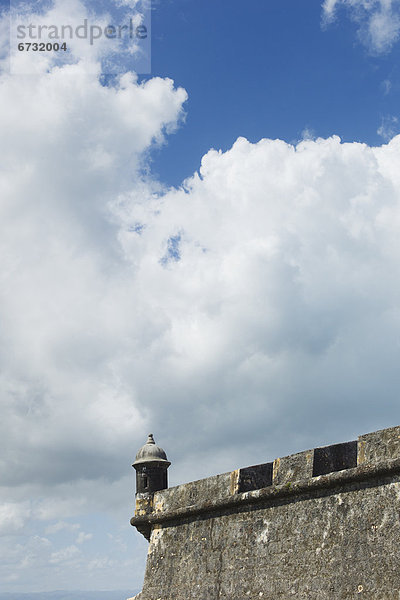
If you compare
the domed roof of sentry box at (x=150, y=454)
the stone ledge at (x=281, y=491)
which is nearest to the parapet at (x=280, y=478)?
the stone ledge at (x=281, y=491)

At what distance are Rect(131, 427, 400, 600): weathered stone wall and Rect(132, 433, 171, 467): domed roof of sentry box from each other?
62cm

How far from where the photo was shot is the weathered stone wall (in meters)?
8.23

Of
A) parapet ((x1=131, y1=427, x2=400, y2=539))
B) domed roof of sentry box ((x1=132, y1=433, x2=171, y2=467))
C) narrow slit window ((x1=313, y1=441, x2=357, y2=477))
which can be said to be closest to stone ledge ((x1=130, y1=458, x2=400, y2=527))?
parapet ((x1=131, y1=427, x2=400, y2=539))

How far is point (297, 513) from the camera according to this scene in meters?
9.40

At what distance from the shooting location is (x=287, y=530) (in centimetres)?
945

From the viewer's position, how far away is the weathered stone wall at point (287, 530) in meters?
8.23

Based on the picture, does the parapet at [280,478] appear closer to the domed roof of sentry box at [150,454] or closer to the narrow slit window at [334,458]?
the narrow slit window at [334,458]

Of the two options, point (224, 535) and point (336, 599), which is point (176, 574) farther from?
point (336, 599)

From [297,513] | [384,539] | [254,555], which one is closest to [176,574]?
[254,555]

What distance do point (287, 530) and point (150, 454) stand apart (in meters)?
3.93

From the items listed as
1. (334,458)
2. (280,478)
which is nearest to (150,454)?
(280,478)

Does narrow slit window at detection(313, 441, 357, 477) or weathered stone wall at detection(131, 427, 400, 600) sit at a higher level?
narrow slit window at detection(313, 441, 357, 477)

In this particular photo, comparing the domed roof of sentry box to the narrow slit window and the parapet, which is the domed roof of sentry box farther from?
the narrow slit window

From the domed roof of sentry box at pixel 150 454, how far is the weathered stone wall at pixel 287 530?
623 mm
